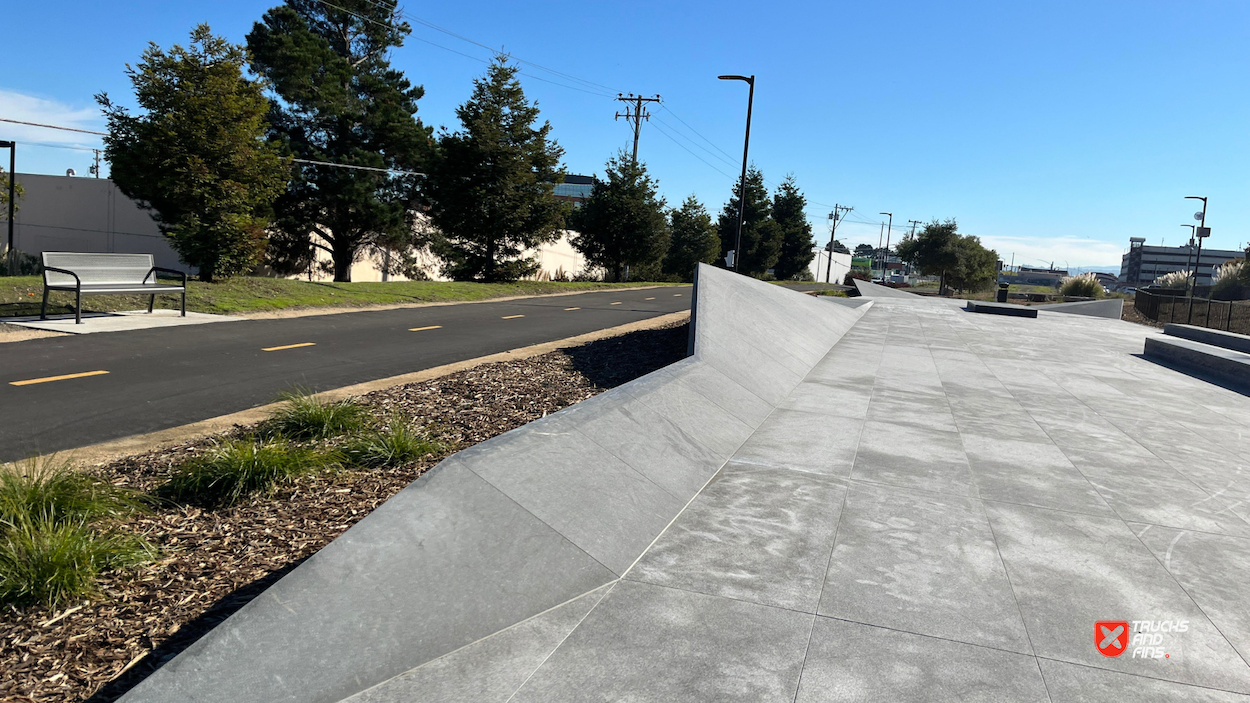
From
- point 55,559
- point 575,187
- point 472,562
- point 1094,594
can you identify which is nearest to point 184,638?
point 55,559

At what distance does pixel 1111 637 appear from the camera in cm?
300

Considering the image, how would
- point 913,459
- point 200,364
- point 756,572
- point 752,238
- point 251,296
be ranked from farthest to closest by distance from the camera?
point 752,238
point 251,296
point 200,364
point 913,459
point 756,572

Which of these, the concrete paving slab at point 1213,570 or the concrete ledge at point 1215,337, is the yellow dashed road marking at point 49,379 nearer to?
the concrete paving slab at point 1213,570

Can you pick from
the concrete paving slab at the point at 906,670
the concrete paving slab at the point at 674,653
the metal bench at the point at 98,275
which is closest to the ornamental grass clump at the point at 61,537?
the concrete paving slab at the point at 674,653

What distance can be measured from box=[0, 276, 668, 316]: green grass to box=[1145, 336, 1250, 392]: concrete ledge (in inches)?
625

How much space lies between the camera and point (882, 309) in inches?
861

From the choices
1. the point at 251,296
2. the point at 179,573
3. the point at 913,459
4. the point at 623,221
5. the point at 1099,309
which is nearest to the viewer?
the point at 179,573

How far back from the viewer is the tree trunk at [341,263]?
3356 centimetres

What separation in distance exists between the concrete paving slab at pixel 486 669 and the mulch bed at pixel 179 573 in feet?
2.97

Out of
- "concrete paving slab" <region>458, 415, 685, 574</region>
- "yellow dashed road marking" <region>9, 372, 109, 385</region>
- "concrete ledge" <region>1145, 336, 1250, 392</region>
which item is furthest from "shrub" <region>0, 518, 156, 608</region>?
"concrete ledge" <region>1145, 336, 1250, 392</region>

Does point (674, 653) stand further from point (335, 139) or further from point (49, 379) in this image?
point (335, 139)

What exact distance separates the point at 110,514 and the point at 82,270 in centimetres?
1024

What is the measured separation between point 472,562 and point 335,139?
3326 centimetres

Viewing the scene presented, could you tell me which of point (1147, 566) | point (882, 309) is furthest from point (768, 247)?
point (1147, 566)
